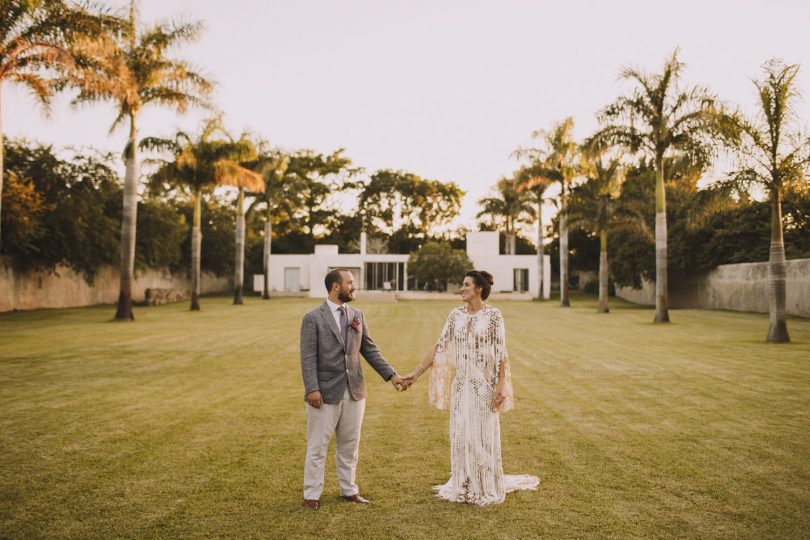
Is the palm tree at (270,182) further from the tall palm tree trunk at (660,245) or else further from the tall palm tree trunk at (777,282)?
the tall palm tree trunk at (777,282)

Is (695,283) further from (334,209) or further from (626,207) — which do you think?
(334,209)

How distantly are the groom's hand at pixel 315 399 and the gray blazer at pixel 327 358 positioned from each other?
0.03m

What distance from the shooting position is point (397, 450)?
6.86m

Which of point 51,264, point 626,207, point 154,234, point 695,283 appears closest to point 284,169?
point 154,234

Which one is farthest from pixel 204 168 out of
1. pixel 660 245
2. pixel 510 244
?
pixel 510 244

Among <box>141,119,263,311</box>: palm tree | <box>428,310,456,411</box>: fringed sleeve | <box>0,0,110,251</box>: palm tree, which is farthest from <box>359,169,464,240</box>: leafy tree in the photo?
<box>428,310,456,411</box>: fringed sleeve

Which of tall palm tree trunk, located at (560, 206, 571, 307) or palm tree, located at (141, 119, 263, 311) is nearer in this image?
palm tree, located at (141, 119, 263, 311)

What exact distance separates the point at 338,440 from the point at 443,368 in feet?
3.52

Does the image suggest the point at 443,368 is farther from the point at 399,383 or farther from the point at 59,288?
the point at 59,288

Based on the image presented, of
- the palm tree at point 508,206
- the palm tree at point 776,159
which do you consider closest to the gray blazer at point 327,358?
the palm tree at point 776,159

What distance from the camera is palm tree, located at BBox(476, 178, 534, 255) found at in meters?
47.5

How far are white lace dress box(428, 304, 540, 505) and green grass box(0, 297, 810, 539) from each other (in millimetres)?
192

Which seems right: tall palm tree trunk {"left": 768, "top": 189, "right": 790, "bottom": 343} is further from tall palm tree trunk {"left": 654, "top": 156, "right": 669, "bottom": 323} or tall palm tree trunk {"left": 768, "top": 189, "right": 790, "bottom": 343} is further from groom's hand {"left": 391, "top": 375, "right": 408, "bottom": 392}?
groom's hand {"left": 391, "top": 375, "right": 408, "bottom": 392}

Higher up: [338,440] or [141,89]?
[141,89]
